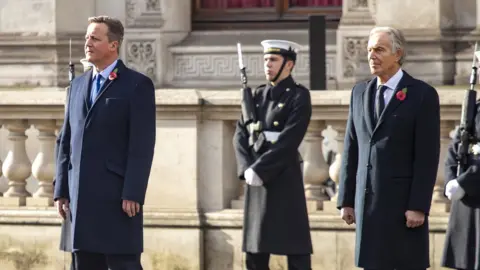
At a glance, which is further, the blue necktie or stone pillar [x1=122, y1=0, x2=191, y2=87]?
stone pillar [x1=122, y1=0, x2=191, y2=87]

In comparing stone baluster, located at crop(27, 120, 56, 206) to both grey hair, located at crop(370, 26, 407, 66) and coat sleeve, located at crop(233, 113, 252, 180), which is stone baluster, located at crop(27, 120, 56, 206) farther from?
grey hair, located at crop(370, 26, 407, 66)

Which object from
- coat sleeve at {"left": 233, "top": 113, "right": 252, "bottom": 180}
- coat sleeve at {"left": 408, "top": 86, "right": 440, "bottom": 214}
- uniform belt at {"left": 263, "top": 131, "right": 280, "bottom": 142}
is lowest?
coat sleeve at {"left": 233, "top": 113, "right": 252, "bottom": 180}

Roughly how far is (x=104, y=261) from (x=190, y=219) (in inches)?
109

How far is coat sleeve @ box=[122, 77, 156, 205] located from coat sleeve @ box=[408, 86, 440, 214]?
1285 mm

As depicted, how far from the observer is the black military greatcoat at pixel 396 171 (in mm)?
9445

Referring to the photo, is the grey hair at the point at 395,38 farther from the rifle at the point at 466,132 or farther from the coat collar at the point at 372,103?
the rifle at the point at 466,132

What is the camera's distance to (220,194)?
12.6 meters

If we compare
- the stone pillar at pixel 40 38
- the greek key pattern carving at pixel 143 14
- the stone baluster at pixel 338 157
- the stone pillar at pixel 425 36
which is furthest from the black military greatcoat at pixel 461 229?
the greek key pattern carving at pixel 143 14

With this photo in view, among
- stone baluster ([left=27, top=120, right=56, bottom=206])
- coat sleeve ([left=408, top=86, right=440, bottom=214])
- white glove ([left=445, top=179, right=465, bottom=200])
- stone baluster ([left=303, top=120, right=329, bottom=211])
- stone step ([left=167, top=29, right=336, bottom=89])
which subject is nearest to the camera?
coat sleeve ([left=408, top=86, right=440, bottom=214])

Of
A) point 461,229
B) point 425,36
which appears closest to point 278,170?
point 461,229

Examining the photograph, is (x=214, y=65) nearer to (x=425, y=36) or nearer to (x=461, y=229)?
(x=425, y=36)

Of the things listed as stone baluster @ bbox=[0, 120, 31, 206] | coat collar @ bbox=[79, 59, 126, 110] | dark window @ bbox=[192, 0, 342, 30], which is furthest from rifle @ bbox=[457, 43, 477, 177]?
dark window @ bbox=[192, 0, 342, 30]

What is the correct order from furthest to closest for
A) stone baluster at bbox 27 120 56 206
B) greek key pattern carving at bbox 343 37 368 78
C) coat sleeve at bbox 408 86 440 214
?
greek key pattern carving at bbox 343 37 368 78, stone baluster at bbox 27 120 56 206, coat sleeve at bbox 408 86 440 214

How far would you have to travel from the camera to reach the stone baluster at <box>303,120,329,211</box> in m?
12.4
